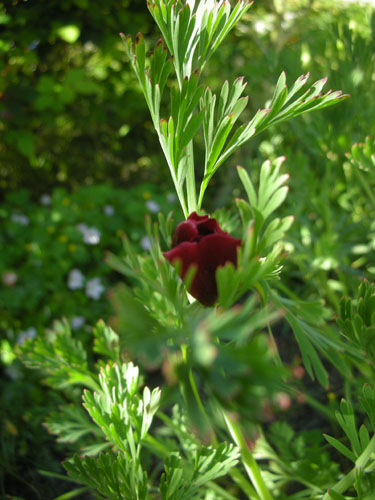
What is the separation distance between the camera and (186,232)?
494mm

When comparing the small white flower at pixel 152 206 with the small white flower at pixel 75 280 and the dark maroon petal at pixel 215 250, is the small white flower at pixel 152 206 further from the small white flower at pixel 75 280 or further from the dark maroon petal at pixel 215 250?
the dark maroon petal at pixel 215 250

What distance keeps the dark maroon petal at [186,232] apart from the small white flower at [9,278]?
141 cm

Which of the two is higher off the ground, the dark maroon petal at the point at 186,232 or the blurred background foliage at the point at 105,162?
the dark maroon petal at the point at 186,232

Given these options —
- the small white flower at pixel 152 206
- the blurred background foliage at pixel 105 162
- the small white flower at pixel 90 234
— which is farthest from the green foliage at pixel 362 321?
the small white flower at pixel 152 206

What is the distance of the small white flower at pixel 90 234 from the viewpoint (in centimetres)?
190

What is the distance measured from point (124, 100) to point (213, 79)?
0.56 metres

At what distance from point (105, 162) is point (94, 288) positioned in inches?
46.6

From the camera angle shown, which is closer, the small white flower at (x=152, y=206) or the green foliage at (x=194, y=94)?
the green foliage at (x=194, y=94)

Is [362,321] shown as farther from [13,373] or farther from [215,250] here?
[13,373]

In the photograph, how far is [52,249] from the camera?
6.07 ft

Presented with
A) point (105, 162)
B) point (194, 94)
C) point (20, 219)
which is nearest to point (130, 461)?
point (194, 94)

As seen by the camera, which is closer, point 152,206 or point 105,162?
point 152,206

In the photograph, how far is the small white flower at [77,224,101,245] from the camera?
190 centimetres

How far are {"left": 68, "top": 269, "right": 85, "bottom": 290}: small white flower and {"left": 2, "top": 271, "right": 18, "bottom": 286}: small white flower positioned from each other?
8.1 inches
